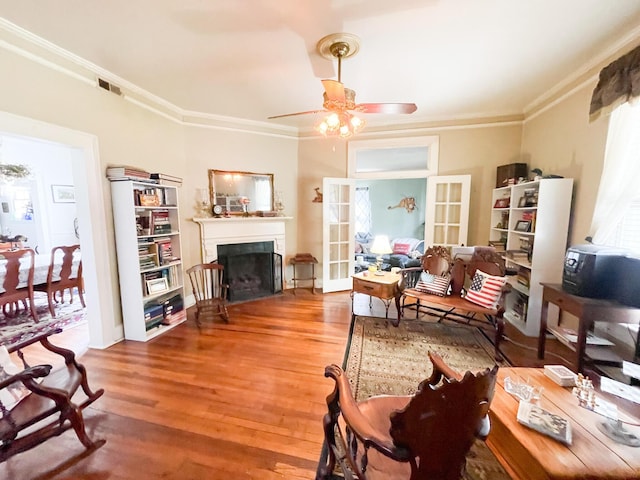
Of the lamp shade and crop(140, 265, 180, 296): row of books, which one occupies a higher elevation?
the lamp shade

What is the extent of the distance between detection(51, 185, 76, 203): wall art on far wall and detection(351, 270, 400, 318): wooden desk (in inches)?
244

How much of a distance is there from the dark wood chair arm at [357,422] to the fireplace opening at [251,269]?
128 inches

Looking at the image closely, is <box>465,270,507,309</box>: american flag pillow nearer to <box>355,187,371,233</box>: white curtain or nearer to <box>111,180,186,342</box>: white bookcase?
<box>111,180,186,342</box>: white bookcase

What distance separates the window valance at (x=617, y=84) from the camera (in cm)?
191

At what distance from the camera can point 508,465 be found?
126 cm

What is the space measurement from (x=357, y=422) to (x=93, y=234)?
2.99 meters

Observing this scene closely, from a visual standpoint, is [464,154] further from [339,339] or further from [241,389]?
[241,389]

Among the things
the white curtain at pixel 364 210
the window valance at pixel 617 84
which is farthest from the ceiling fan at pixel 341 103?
the white curtain at pixel 364 210

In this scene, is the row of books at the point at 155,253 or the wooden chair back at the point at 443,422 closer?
the wooden chair back at the point at 443,422

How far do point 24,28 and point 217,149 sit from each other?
2.11 metres

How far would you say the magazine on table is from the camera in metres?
1.14

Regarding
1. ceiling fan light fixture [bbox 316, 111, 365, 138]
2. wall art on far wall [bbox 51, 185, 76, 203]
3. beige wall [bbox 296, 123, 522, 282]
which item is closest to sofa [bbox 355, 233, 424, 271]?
beige wall [bbox 296, 123, 522, 282]

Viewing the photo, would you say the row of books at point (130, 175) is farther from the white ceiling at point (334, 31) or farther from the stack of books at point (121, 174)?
the white ceiling at point (334, 31)

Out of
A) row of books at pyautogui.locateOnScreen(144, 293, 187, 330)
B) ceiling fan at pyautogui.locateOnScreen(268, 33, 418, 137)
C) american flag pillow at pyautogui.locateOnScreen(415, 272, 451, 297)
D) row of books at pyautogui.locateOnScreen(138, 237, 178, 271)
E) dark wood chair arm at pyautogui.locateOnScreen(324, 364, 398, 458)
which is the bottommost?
row of books at pyautogui.locateOnScreen(144, 293, 187, 330)
